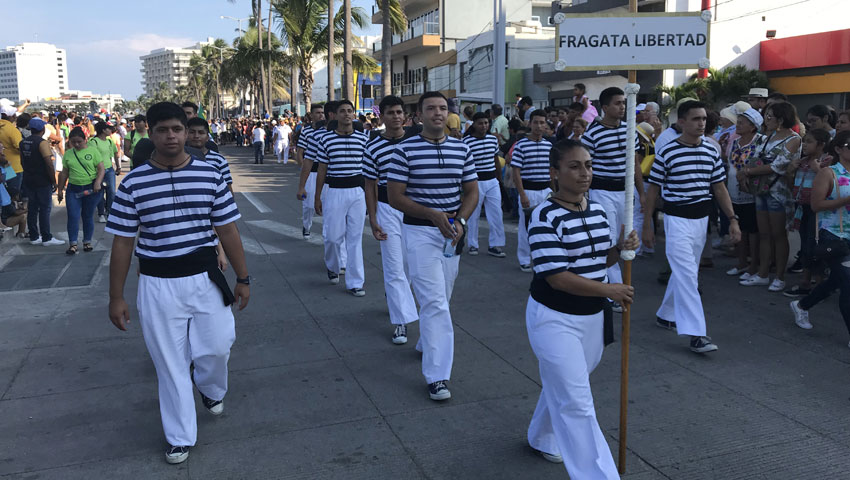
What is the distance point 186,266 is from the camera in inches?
158

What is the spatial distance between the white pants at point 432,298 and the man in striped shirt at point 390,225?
0.94m

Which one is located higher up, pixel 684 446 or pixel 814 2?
pixel 814 2

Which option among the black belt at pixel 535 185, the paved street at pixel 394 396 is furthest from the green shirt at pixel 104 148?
the black belt at pixel 535 185

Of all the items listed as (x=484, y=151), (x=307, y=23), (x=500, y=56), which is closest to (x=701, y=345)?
(x=484, y=151)

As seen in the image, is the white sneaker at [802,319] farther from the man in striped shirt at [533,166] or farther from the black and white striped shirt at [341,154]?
the black and white striped shirt at [341,154]

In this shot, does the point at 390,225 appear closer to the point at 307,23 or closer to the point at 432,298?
the point at 432,298

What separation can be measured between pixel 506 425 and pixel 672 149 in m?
2.95

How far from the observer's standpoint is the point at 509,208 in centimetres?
1456

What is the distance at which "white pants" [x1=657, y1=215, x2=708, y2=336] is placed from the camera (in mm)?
5711

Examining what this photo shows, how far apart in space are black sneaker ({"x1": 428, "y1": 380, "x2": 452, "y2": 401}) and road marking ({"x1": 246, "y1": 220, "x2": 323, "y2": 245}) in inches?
256

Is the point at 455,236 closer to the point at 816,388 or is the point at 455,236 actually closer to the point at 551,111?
the point at 816,388

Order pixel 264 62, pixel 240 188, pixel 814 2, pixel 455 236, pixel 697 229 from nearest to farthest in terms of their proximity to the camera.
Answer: pixel 455 236 → pixel 697 229 → pixel 240 188 → pixel 814 2 → pixel 264 62

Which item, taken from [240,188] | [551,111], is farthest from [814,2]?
[240,188]

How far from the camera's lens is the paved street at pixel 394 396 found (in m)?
3.99
